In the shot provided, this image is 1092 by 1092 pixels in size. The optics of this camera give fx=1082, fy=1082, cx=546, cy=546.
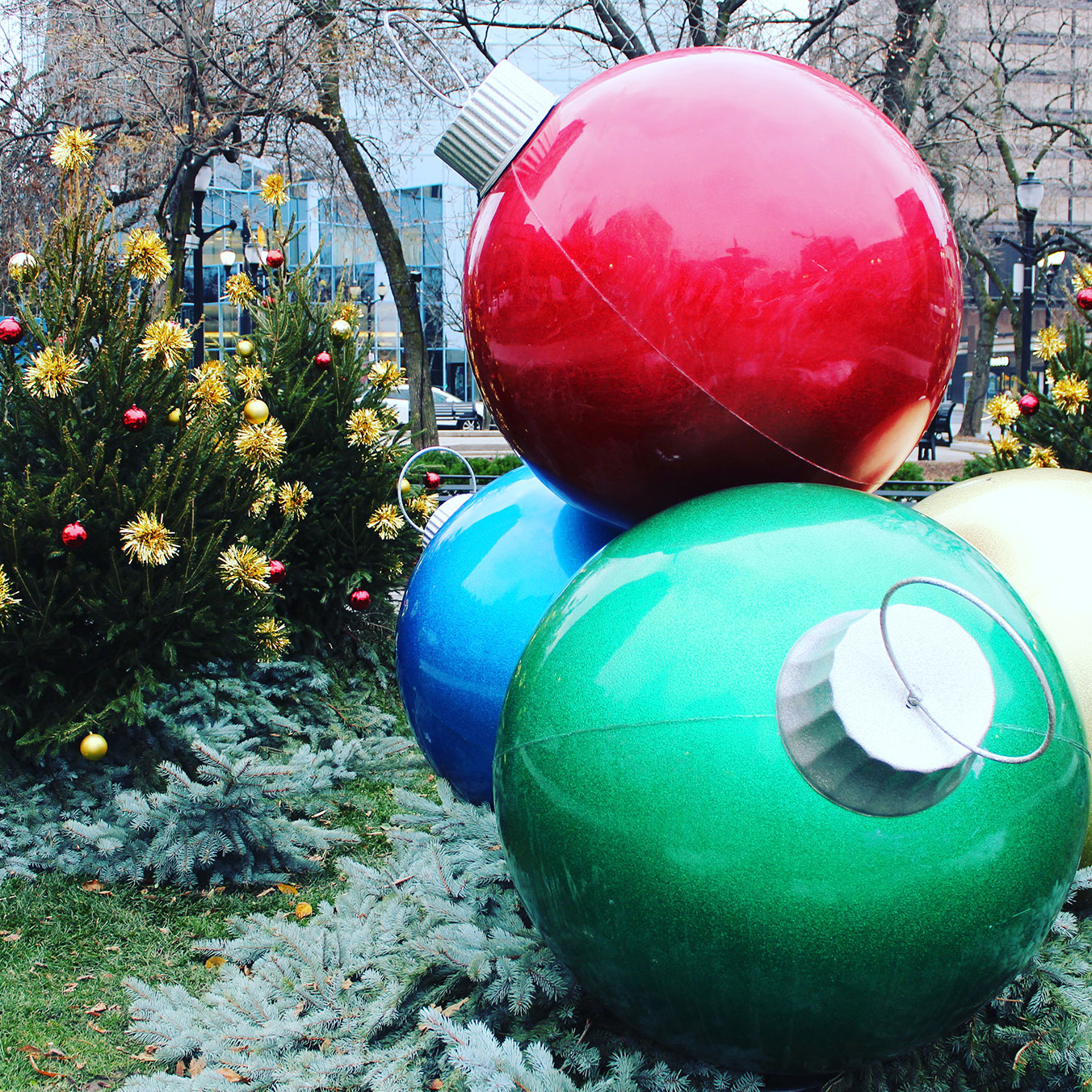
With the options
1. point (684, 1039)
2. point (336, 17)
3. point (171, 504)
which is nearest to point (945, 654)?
point (684, 1039)

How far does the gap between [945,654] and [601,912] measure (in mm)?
875

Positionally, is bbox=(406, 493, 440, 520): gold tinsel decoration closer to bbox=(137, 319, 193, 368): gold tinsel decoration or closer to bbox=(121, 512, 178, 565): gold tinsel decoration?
bbox=(137, 319, 193, 368): gold tinsel decoration

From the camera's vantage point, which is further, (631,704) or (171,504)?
(171,504)

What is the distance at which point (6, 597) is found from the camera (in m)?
4.32

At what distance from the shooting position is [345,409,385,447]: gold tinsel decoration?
6688mm

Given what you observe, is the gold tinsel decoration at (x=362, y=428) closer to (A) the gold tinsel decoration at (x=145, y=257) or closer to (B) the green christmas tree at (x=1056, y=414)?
(A) the gold tinsel decoration at (x=145, y=257)

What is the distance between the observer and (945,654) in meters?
1.99

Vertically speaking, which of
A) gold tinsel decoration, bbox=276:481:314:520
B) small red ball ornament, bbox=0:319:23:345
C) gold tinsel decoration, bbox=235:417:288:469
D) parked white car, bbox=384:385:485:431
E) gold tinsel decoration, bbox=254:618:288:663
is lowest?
parked white car, bbox=384:385:485:431

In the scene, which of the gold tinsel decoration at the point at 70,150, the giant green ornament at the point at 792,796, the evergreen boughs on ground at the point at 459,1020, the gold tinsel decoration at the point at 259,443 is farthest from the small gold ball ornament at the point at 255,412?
the giant green ornament at the point at 792,796

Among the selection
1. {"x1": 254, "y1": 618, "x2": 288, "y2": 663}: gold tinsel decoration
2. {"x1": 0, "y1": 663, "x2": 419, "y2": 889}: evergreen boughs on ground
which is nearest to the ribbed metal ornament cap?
{"x1": 0, "y1": 663, "x2": 419, "y2": 889}: evergreen boughs on ground

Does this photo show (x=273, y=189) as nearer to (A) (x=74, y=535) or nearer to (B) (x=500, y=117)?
(A) (x=74, y=535)

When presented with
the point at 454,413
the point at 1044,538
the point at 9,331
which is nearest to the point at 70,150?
the point at 9,331

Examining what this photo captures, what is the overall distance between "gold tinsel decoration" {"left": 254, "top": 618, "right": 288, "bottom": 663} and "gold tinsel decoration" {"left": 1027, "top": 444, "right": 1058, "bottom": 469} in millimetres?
4404

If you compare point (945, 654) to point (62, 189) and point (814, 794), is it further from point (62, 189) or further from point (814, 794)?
point (62, 189)
